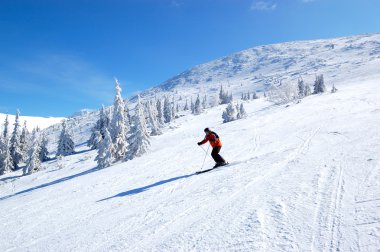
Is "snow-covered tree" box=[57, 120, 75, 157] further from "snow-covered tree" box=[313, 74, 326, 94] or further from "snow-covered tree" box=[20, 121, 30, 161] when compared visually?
"snow-covered tree" box=[313, 74, 326, 94]

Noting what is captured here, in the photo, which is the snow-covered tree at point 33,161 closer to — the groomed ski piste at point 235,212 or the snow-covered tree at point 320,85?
the groomed ski piste at point 235,212

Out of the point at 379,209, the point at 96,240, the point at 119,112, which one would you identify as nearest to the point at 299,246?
the point at 379,209

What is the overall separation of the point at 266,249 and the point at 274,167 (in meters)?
6.07

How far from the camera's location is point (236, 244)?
528cm

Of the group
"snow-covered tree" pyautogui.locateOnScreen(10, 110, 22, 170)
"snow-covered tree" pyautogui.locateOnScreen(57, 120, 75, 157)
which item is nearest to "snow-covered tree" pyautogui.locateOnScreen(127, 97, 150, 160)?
"snow-covered tree" pyautogui.locateOnScreen(57, 120, 75, 157)

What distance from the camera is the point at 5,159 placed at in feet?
223

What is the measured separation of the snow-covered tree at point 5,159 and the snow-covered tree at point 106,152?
1830 inches

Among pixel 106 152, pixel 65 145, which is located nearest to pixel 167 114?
pixel 65 145

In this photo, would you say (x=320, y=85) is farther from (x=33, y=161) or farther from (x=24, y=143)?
(x=24, y=143)

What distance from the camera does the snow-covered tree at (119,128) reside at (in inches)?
1423

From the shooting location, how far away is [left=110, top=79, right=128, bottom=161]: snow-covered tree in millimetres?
36156

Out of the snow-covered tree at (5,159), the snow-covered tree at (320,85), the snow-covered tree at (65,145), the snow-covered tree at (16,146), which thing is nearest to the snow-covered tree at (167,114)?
the snow-covered tree at (65,145)

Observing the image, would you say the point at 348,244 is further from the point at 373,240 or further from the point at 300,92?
the point at 300,92

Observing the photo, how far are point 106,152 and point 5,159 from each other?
157ft
